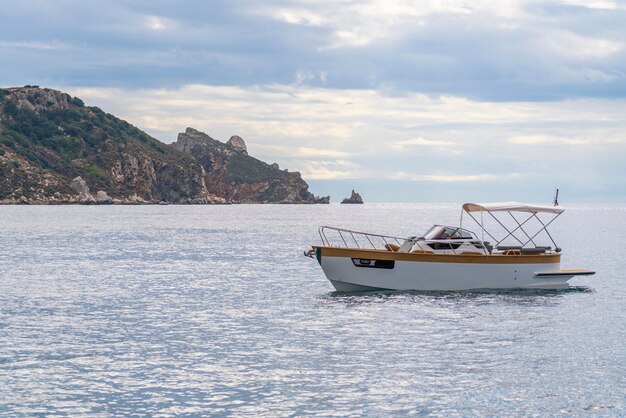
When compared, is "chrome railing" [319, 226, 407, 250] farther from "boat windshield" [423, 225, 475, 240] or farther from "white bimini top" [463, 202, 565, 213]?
"white bimini top" [463, 202, 565, 213]

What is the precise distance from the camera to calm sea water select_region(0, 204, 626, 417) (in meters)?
21.3

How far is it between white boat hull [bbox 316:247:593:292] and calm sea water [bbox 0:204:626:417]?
68 centimetres

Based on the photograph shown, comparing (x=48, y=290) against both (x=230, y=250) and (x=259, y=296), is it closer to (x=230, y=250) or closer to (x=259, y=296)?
(x=259, y=296)

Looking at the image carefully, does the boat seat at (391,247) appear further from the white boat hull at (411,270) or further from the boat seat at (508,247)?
the boat seat at (508,247)

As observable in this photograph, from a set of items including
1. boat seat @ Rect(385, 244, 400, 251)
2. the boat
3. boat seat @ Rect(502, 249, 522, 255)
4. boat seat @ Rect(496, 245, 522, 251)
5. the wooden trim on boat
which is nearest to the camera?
the wooden trim on boat

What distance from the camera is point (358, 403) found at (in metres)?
21.1

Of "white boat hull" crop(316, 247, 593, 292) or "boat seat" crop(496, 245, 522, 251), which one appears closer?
"white boat hull" crop(316, 247, 593, 292)

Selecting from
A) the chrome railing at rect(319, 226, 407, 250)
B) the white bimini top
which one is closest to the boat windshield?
the chrome railing at rect(319, 226, 407, 250)

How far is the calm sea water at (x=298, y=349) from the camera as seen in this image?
21297 millimetres

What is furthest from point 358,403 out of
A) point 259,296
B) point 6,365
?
point 259,296

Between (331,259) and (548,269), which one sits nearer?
(331,259)

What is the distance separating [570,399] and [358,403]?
5898 millimetres

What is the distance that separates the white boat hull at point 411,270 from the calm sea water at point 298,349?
2.24ft

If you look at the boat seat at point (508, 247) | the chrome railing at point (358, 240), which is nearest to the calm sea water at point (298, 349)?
the boat seat at point (508, 247)
